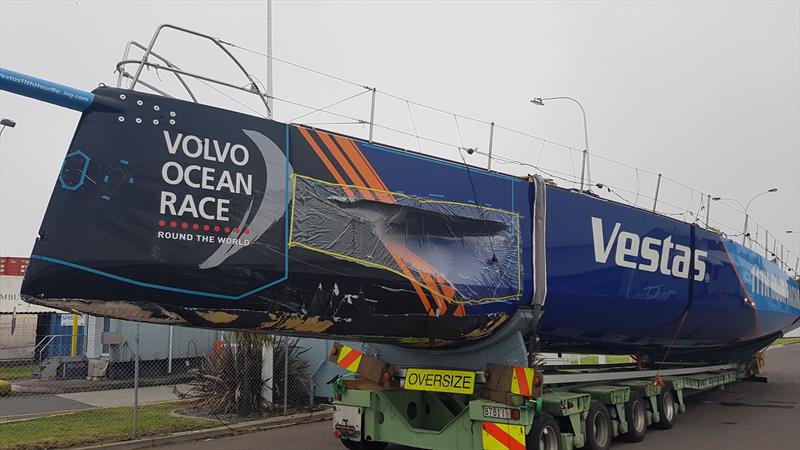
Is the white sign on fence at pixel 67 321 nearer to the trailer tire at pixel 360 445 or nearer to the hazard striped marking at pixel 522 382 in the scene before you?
the trailer tire at pixel 360 445

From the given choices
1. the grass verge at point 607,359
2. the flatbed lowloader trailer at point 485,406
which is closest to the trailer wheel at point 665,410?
the flatbed lowloader trailer at point 485,406

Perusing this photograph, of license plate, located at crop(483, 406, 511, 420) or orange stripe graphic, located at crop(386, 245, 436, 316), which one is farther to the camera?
license plate, located at crop(483, 406, 511, 420)

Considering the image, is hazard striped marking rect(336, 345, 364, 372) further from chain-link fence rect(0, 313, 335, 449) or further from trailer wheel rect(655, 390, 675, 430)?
trailer wheel rect(655, 390, 675, 430)

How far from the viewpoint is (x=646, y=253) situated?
10.8 meters

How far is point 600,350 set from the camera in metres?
11.2

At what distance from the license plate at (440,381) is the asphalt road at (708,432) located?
6.58 ft

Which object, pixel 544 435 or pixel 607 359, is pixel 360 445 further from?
pixel 607 359

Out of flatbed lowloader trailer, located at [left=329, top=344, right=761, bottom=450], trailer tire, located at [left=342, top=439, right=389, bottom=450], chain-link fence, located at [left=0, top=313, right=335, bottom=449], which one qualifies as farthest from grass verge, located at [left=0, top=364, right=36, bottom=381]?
flatbed lowloader trailer, located at [left=329, top=344, right=761, bottom=450]

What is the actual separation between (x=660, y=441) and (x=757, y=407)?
5.96 m

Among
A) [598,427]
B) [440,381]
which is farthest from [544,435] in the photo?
[598,427]

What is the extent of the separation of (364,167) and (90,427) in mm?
7202

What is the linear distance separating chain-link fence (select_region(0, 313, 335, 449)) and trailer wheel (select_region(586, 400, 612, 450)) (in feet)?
19.1

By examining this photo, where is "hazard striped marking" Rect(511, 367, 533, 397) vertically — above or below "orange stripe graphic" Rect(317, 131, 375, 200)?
below

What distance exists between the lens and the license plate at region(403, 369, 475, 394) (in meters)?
8.34
